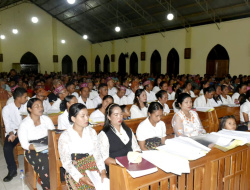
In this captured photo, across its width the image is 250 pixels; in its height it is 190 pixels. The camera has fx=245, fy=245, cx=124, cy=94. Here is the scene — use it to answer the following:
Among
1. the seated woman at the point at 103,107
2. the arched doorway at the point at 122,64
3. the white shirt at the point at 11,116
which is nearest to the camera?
the white shirt at the point at 11,116

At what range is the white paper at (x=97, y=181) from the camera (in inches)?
83.7

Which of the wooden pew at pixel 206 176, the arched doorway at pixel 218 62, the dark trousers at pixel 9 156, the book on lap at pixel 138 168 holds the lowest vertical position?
the dark trousers at pixel 9 156

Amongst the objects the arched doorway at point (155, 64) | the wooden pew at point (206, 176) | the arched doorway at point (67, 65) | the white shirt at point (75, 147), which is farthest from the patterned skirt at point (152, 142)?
the arched doorway at point (67, 65)

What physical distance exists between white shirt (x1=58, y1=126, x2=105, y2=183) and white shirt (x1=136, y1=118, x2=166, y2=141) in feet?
2.15

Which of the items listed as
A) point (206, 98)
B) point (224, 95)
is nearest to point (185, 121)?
point (206, 98)

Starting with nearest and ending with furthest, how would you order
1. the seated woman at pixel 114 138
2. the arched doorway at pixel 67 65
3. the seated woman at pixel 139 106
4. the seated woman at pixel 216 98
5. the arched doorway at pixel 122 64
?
the seated woman at pixel 114 138 < the seated woman at pixel 139 106 < the seated woman at pixel 216 98 < the arched doorway at pixel 122 64 < the arched doorway at pixel 67 65

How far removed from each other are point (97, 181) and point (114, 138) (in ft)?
1.90

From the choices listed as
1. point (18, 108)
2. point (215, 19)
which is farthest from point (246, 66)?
point (18, 108)

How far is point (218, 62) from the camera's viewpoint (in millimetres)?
13273

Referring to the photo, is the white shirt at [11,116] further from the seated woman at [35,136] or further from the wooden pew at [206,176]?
the wooden pew at [206,176]

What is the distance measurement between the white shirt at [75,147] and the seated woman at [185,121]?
119 centimetres

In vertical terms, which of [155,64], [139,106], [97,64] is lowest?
[139,106]

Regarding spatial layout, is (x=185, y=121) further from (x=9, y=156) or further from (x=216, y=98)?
(x=216, y=98)

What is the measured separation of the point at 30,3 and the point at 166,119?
19.8m
